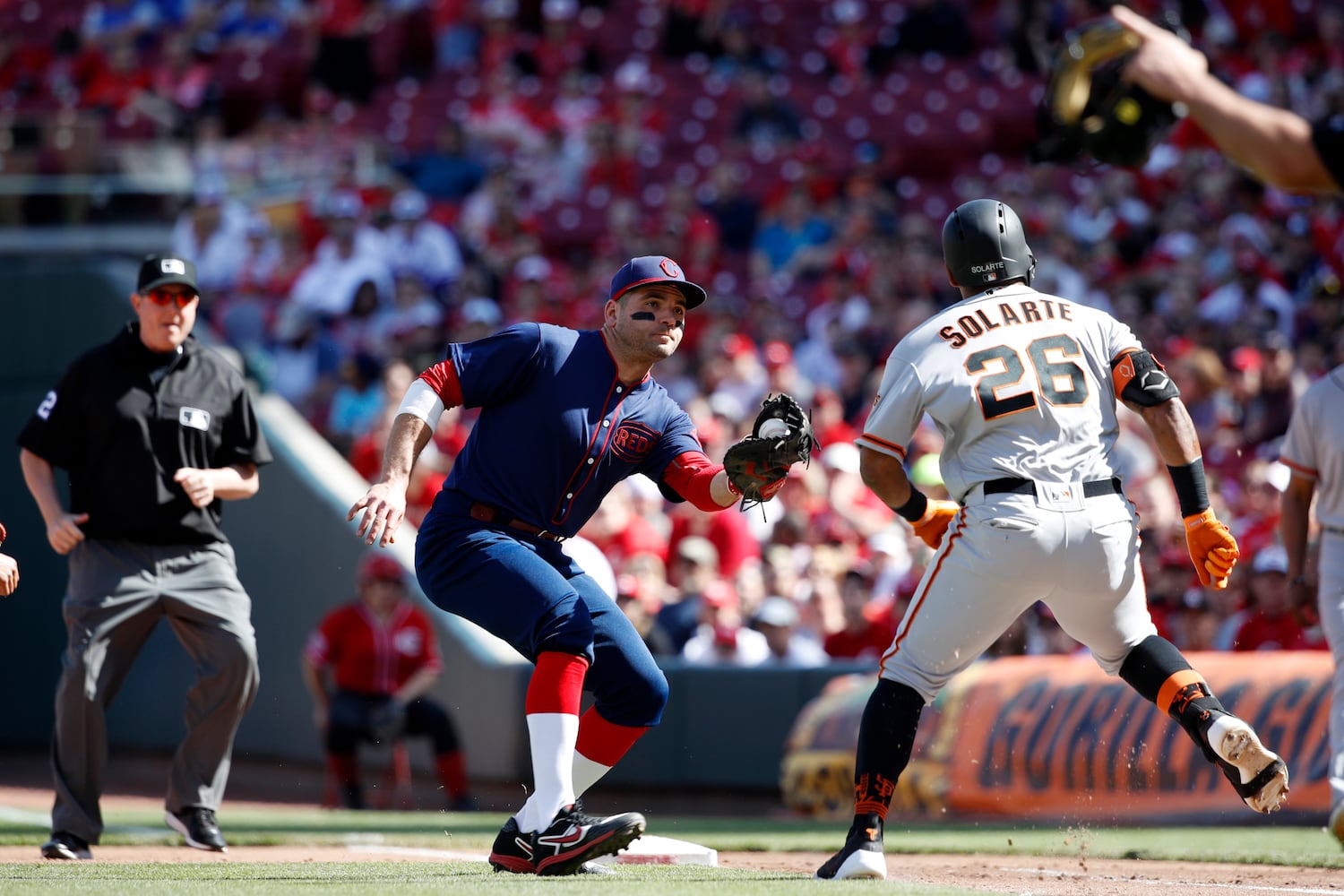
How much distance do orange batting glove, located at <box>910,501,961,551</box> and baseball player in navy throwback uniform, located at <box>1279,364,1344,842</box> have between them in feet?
4.64

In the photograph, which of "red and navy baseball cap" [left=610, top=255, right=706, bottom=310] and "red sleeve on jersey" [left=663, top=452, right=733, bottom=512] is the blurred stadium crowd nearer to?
"red sleeve on jersey" [left=663, top=452, right=733, bottom=512]

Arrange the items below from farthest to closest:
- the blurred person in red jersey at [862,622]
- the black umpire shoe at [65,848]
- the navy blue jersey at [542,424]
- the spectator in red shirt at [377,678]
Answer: the spectator in red shirt at [377,678]
the blurred person in red jersey at [862,622]
the black umpire shoe at [65,848]
the navy blue jersey at [542,424]

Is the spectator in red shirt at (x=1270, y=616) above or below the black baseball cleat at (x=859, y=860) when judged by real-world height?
above

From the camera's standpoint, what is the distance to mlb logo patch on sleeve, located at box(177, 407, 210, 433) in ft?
20.5

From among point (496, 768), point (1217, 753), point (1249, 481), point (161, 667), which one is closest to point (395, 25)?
point (161, 667)

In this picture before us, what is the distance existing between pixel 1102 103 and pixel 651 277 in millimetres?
1644

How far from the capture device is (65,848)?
5.80 m

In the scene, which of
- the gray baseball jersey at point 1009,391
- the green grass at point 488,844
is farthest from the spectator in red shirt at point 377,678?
the gray baseball jersey at point 1009,391

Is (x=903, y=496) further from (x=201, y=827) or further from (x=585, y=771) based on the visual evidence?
(x=201, y=827)

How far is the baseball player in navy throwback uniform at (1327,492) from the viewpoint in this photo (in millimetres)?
5652

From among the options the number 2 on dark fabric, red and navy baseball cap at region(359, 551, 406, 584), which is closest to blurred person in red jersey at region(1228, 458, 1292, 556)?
the number 2 on dark fabric

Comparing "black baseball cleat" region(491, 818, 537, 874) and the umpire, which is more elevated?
the umpire

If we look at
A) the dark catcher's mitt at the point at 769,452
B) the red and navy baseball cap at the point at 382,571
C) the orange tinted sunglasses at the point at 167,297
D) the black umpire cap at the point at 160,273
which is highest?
the black umpire cap at the point at 160,273

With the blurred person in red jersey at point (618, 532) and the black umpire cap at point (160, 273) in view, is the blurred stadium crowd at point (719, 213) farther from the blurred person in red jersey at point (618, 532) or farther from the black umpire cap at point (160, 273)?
the black umpire cap at point (160, 273)
